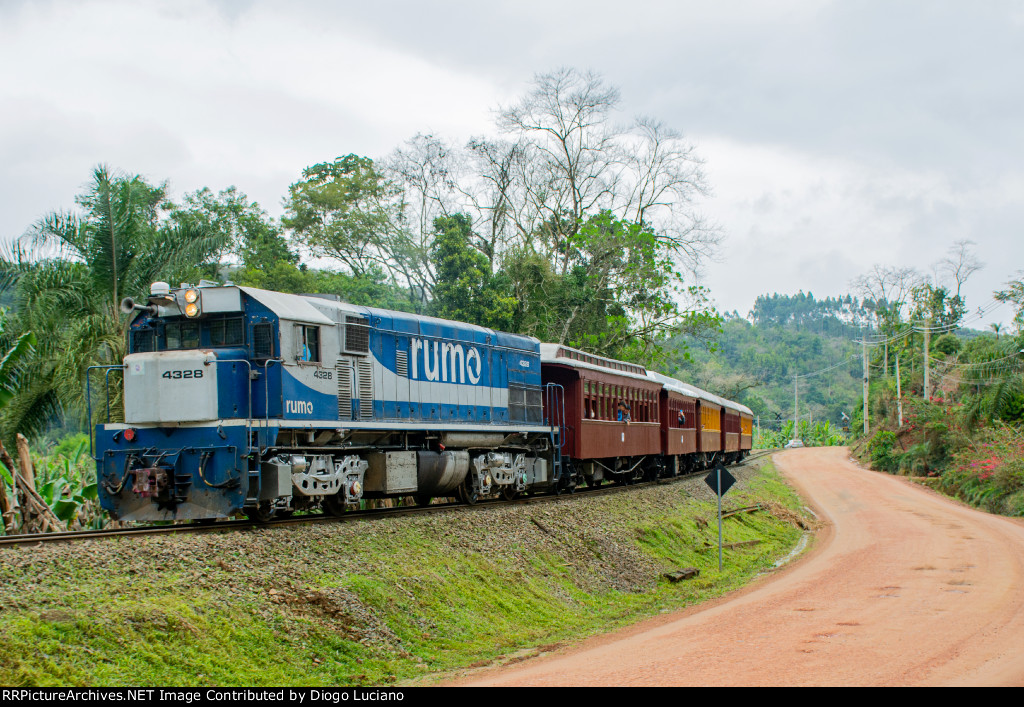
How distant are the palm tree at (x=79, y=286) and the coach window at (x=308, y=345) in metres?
7.23

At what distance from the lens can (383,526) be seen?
43.6 ft

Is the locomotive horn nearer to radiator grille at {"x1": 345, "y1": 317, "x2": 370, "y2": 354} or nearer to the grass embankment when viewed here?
radiator grille at {"x1": 345, "y1": 317, "x2": 370, "y2": 354}

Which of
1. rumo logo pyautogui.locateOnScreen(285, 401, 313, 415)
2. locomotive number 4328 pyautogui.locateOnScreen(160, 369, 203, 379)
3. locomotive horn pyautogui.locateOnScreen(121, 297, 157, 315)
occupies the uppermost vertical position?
locomotive horn pyautogui.locateOnScreen(121, 297, 157, 315)

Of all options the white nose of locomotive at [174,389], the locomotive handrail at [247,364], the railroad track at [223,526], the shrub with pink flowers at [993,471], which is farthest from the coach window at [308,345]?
the shrub with pink flowers at [993,471]

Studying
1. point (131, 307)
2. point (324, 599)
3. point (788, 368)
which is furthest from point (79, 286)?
point (788, 368)

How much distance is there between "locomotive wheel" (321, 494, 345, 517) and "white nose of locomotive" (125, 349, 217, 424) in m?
2.69

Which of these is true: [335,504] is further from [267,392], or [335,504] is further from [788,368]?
[788,368]

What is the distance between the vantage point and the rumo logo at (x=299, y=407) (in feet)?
41.1

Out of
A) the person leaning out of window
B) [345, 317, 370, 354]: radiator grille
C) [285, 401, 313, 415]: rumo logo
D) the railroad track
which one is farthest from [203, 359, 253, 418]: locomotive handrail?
the person leaning out of window

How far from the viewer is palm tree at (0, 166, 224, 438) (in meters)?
18.9

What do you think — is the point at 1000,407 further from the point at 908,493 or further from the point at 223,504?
the point at 223,504

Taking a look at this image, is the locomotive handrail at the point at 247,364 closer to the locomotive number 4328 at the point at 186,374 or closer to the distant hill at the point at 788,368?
the locomotive number 4328 at the point at 186,374

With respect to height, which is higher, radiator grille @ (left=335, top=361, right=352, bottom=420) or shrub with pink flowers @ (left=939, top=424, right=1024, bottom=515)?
radiator grille @ (left=335, top=361, right=352, bottom=420)

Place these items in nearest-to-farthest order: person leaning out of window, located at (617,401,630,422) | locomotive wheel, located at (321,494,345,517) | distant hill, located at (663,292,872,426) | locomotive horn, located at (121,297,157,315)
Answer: locomotive horn, located at (121,297,157,315), locomotive wheel, located at (321,494,345,517), person leaning out of window, located at (617,401,630,422), distant hill, located at (663,292,872,426)
